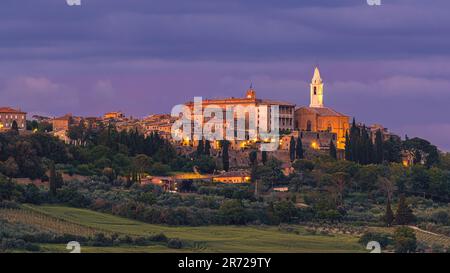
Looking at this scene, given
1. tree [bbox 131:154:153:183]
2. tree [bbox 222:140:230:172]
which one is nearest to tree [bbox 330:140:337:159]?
tree [bbox 222:140:230:172]

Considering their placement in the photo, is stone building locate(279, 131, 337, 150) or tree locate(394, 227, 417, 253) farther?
stone building locate(279, 131, 337, 150)

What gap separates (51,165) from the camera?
46750mm

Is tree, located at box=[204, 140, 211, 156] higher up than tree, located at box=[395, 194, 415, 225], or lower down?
higher up

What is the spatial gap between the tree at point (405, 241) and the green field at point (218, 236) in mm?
1078

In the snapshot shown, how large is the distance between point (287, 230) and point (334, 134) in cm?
3014

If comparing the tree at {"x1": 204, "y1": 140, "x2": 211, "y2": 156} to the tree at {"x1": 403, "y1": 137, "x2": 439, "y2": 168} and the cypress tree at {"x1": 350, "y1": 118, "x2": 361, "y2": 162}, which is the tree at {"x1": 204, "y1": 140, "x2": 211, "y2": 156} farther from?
the tree at {"x1": 403, "y1": 137, "x2": 439, "y2": 168}

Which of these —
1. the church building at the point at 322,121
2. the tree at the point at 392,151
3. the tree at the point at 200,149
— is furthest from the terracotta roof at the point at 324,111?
the tree at the point at 200,149

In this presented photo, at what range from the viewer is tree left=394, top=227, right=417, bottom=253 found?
110 ft

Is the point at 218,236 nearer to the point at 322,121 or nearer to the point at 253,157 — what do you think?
the point at 253,157

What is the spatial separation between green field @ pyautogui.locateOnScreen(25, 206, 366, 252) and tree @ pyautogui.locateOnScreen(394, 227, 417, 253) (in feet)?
3.54

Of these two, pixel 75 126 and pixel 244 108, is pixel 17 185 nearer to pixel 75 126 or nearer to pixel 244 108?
pixel 75 126

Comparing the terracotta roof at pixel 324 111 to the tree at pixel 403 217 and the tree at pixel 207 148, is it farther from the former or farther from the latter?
the tree at pixel 403 217

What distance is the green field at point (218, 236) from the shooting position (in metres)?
31.3
